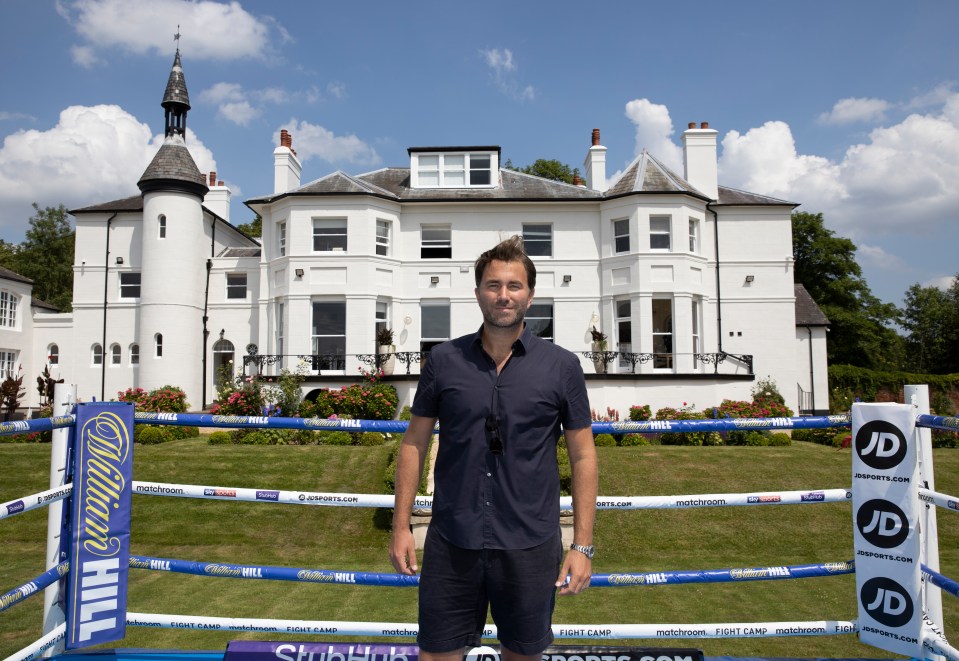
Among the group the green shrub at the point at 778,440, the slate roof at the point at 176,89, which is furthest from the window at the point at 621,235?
the slate roof at the point at 176,89

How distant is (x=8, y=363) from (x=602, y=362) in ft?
83.8

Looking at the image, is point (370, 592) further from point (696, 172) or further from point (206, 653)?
point (696, 172)

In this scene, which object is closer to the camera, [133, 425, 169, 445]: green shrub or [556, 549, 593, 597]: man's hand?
[556, 549, 593, 597]: man's hand

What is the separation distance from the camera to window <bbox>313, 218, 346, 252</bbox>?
76.3 ft

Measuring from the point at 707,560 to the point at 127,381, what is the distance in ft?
80.0

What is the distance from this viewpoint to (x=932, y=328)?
5419 cm

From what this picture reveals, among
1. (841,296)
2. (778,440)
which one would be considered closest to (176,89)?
(778,440)

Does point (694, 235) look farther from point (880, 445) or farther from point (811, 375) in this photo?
point (880, 445)

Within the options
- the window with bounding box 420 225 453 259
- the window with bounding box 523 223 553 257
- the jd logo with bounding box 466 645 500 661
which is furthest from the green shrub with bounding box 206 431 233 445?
the jd logo with bounding box 466 645 500 661

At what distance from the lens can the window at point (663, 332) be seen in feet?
75.4

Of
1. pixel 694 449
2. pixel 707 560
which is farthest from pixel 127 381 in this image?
pixel 707 560

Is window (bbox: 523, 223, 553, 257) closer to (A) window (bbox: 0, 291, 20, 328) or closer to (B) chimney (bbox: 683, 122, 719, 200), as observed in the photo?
(B) chimney (bbox: 683, 122, 719, 200)

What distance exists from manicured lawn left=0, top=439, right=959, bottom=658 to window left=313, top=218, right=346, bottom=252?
408 inches

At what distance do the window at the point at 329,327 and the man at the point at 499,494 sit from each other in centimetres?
2056
